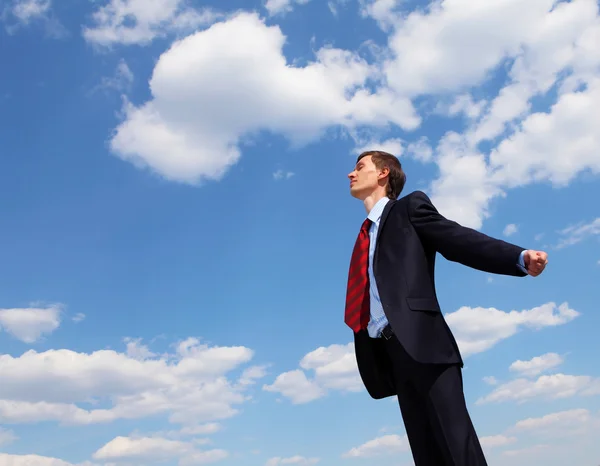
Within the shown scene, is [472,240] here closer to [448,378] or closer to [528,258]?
[528,258]

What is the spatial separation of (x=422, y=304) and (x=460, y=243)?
2.06 feet

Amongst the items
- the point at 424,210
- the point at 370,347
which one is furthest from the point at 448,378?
the point at 424,210

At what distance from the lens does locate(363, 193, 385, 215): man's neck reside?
6.27 metres

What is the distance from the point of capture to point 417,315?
5090 millimetres

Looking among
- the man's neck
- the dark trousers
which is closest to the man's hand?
the dark trousers

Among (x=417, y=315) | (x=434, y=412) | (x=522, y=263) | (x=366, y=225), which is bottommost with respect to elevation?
(x=434, y=412)

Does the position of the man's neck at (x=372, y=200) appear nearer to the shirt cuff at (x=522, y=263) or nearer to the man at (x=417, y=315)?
the man at (x=417, y=315)

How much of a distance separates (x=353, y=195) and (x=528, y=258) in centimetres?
219

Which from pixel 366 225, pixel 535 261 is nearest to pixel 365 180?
pixel 366 225

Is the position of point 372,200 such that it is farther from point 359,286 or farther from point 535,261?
point 535,261

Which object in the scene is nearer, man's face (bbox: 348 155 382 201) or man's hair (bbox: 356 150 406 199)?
man's face (bbox: 348 155 382 201)

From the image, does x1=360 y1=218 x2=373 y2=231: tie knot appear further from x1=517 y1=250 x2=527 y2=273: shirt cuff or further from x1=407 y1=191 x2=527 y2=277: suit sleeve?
x1=517 y1=250 x2=527 y2=273: shirt cuff

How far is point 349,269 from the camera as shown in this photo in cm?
588

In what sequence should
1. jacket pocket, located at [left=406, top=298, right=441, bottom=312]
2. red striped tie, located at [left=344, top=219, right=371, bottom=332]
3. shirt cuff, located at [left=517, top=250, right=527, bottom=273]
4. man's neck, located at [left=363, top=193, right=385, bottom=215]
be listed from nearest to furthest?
1. shirt cuff, located at [left=517, top=250, right=527, bottom=273]
2. jacket pocket, located at [left=406, top=298, right=441, bottom=312]
3. red striped tie, located at [left=344, top=219, right=371, bottom=332]
4. man's neck, located at [left=363, top=193, right=385, bottom=215]
